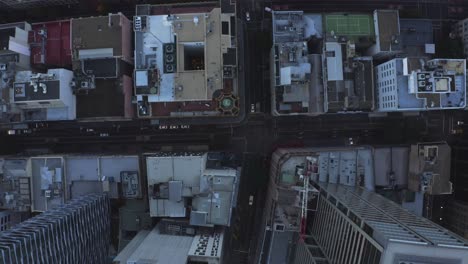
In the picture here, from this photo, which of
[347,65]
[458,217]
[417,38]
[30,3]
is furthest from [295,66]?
[30,3]

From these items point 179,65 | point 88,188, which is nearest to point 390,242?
point 179,65

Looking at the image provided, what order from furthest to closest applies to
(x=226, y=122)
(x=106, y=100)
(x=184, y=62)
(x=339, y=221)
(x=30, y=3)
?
(x=226, y=122)
(x=30, y=3)
(x=106, y=100)
(x=184, y=62)
(x=339, y=221)

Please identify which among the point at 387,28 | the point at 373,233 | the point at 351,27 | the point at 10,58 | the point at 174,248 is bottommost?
the point at 174,248

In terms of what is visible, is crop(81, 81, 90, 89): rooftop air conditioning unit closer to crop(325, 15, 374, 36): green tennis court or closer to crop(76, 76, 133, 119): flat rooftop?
crop(76, 76, 133, 119): flat rooftop

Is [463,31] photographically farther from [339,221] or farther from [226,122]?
[226,122]

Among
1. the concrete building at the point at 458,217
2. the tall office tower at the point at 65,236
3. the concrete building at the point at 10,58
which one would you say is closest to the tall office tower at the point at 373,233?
the concrete building at the point at 458,217

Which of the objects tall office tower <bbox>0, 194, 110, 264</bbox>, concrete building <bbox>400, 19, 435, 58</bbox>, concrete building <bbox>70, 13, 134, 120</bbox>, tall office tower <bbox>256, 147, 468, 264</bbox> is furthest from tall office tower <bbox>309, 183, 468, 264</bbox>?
concrete building <bbox>70, 13, 134, 120</bbox>

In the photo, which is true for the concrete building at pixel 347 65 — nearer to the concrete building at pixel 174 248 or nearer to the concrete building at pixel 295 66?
the concrete building at pixel 295 66
